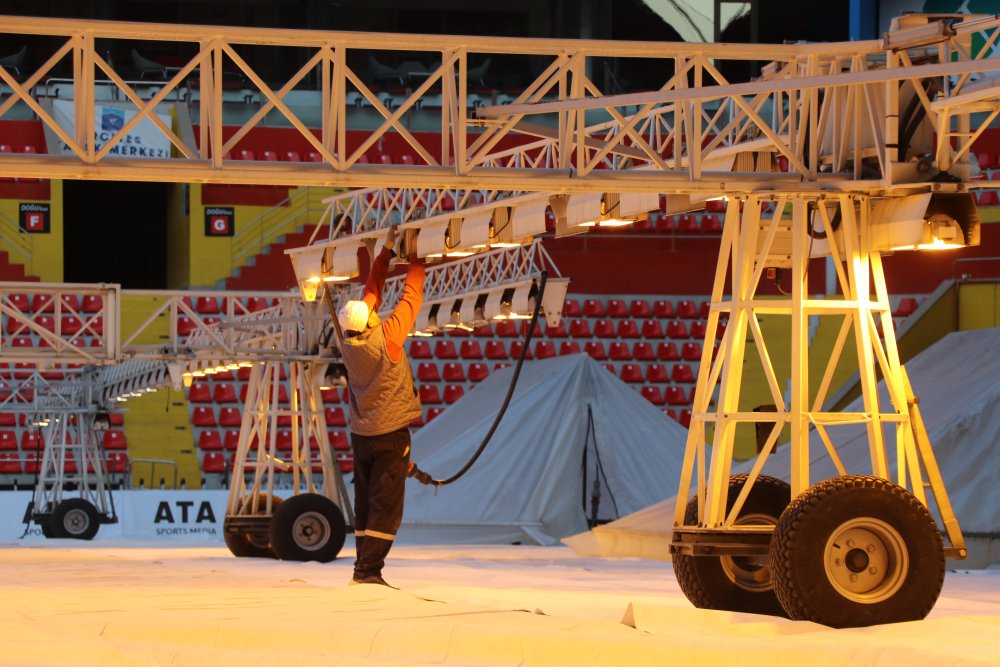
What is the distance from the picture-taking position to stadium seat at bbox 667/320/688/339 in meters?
40.1

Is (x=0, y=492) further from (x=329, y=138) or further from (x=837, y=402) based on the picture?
(x=329, y=138)

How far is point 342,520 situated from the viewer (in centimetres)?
2108

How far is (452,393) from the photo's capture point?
39562 mm

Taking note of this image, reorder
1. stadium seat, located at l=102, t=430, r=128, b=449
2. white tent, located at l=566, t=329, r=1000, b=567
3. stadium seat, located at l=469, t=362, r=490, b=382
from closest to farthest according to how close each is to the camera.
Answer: white tent, located at l=566, t=329, r=1000, b=567, stadium seat, located at l=102, t=430, r=128, b=449, stadium seat, located at l=469, t=362, r=490, b=382

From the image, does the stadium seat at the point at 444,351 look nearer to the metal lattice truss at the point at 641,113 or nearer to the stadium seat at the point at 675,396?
the stadium seat at the point at 675,396

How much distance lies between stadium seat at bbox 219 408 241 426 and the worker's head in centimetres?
2765

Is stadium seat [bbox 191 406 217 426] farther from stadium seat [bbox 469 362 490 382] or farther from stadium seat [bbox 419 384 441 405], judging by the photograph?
stadium seat [bbox 469 362 490 382]

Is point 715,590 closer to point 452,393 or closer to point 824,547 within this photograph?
point 824,547

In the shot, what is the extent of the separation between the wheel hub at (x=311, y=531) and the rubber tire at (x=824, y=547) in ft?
36.9

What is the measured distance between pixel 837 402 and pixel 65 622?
24256mm

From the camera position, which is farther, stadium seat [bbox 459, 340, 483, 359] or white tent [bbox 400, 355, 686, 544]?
stadium seat [bbox 459, 340, 483, 359]

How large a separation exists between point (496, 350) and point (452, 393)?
5.52ft

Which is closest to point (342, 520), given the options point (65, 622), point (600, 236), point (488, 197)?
point (488, 197)

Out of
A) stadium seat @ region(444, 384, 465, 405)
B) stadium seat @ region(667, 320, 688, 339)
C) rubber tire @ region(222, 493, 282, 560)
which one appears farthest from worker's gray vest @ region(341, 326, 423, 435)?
stadium seat @ region(667, 320, 688, 339)
